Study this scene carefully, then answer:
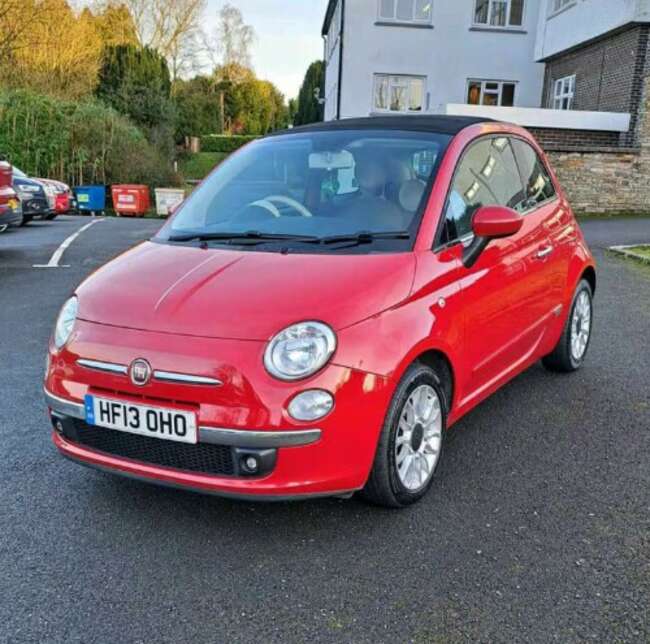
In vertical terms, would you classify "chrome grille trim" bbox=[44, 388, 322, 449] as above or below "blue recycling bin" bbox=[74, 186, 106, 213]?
above

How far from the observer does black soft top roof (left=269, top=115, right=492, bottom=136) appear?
387cm

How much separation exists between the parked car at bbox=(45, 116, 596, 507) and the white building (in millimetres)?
20007

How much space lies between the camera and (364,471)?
9.32 ft

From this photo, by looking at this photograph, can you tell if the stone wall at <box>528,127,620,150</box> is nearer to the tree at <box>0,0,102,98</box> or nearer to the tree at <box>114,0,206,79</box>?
the tree at <box>0,0,102,98</box>

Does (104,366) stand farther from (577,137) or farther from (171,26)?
(171,26)

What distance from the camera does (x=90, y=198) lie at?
23359mm

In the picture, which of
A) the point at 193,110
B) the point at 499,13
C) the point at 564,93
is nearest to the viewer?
the point at 564,93

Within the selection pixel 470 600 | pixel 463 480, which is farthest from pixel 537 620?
pixel 463 480

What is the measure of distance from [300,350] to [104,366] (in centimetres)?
80

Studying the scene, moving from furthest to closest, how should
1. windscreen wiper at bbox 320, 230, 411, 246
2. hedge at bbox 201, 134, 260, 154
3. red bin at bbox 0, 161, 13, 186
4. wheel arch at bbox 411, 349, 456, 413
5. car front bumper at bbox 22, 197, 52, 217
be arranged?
hedge at bbox 201, 134, 260, 154, car front bumper at bbox 22, 197, 52, 217, red bin at bbox 0, 161, 13, 186, windscreen wiper at bbox 320, 230, 411, 246, wheel arch at bbox 411, 349, 456, 413

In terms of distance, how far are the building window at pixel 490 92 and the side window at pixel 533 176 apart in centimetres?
2018

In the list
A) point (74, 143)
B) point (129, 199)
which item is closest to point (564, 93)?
point (129, 199)

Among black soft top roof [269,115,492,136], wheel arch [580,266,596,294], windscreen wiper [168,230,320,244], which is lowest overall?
wheel arch [580,266,596,294]

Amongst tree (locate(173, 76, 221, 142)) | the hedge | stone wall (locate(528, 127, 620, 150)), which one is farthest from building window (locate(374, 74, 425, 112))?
the hedge
